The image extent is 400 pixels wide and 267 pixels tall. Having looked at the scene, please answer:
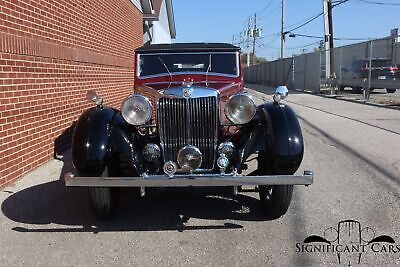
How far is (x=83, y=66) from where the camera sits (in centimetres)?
849

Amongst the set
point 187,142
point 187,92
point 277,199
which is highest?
point 187,92

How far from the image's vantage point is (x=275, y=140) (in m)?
4.29

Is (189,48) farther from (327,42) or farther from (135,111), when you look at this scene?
(327,42)

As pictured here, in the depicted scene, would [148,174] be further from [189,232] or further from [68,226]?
[68,226]

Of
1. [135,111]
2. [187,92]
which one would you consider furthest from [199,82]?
[135,111]

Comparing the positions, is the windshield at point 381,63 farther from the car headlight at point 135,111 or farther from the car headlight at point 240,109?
the car headlight at point 135,111

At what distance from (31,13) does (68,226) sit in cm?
326

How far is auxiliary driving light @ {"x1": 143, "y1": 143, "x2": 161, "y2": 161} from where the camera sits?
4383 millimetres

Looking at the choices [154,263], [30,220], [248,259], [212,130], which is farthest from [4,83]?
[248,259]

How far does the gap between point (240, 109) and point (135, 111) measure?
1010 millimetres

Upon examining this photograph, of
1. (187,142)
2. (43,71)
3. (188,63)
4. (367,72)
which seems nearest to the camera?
(187,142)

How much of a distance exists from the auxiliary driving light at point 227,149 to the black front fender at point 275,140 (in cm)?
13

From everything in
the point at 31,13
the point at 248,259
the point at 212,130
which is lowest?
the point at 248,259

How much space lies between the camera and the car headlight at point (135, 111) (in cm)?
437
